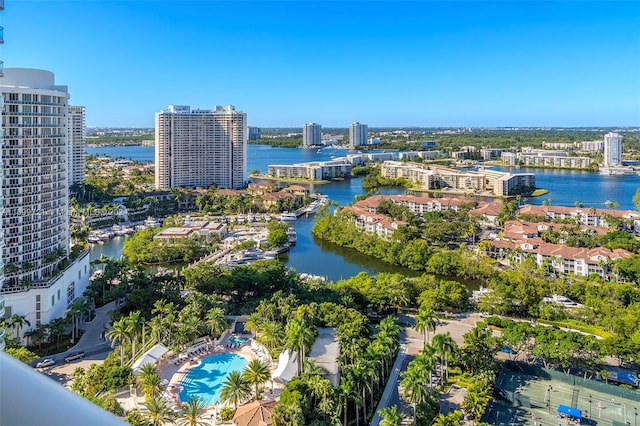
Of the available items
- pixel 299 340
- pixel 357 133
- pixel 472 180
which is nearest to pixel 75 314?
pixel 299 340

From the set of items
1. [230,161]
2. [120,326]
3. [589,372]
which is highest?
[230,161]

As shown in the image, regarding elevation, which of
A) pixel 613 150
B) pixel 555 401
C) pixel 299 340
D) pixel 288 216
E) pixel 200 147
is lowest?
pixel 555 401

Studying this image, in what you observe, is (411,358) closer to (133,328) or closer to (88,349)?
(133,328)

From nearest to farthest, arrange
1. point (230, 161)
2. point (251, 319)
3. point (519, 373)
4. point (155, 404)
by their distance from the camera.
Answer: point (155, 404), point (519, 373), point (251, 319), point (230, 161)

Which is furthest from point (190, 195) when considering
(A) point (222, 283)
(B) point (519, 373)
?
(B) point (519, 373)

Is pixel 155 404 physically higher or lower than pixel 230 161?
lower

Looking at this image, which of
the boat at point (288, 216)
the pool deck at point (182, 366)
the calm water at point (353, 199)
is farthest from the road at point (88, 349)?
the boat at point (288, 216)

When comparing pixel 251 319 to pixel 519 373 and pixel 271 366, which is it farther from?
pixel 519 373
